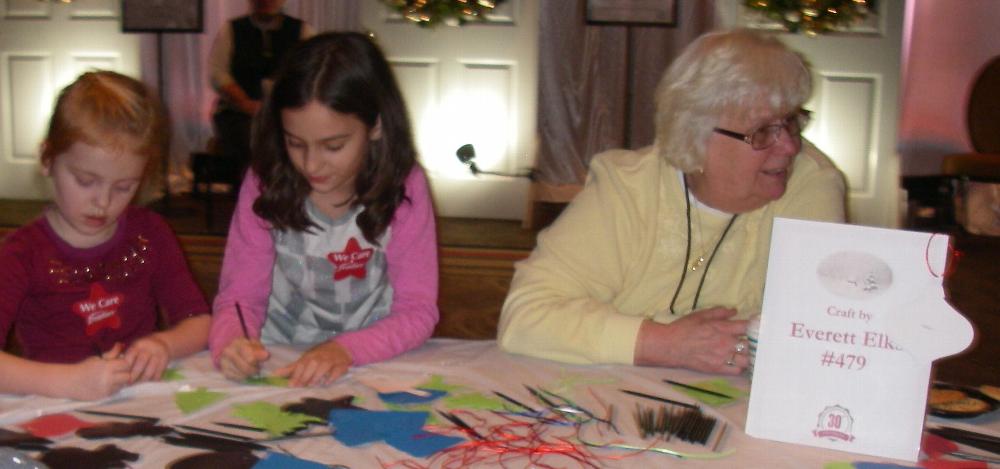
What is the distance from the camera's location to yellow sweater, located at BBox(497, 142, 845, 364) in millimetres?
1453

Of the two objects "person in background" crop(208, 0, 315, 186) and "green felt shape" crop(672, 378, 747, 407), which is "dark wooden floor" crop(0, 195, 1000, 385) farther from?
"green felt shape" crop(672, 378, 747, 407)

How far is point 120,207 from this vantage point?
1.36 m

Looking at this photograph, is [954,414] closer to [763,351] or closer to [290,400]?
[763,351]

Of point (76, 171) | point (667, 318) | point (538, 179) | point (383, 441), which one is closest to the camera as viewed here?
point (383, 441)

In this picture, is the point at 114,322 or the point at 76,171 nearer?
the point at 76,171

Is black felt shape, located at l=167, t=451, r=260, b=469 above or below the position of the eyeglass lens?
below

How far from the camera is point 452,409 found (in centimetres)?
108

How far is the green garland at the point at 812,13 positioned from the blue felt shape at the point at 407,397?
4113 mm

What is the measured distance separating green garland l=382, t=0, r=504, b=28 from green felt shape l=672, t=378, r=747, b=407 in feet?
13.0

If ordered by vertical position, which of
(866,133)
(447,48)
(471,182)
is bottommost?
(471,182)

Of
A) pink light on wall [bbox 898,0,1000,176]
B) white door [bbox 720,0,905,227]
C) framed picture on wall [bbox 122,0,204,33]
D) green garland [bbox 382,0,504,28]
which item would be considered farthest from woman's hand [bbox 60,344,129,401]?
pink light on wall [bbox 898,0,1000,176]

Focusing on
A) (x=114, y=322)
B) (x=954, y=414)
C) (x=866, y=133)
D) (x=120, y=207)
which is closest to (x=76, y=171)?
(x=120, y=207)

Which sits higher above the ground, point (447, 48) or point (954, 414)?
point (447, 48)

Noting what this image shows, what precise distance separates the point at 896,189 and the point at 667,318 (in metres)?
4.27
